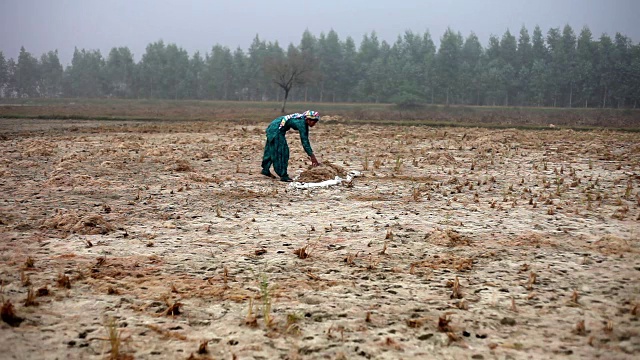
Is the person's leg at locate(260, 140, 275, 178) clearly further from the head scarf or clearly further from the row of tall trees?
the row of tall trees

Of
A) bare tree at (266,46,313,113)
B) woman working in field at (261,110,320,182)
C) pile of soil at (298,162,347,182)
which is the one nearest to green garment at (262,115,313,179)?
woman working in field at (261,110,320,182)

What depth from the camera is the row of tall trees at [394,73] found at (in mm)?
74500

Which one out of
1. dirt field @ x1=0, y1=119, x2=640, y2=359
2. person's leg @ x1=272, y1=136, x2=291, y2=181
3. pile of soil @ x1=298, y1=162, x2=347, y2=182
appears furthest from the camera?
person's leg @ x1=272, y1=136, x2=291, y2=181

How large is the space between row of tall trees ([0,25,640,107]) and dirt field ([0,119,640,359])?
4643cm

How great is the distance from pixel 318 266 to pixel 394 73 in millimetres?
80797

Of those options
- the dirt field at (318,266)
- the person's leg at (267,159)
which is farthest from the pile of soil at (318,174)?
the person's leg at (267,159)

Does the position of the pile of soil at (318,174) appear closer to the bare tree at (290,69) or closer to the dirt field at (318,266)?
the dirt field at (318,266)

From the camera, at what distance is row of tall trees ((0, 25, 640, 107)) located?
74.5m

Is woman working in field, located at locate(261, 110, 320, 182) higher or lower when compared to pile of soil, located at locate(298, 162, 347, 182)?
higher

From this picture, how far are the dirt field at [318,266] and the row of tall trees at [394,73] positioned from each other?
46430 mm

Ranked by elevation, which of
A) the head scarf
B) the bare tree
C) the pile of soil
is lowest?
the pile of soil

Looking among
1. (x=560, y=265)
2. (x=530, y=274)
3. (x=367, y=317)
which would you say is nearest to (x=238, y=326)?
(x=367, y=317)

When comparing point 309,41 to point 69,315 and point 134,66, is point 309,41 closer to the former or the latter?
point 134,66

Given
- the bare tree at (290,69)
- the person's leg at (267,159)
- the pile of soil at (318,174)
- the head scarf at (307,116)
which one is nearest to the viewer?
the pile of soil at (318,174)
